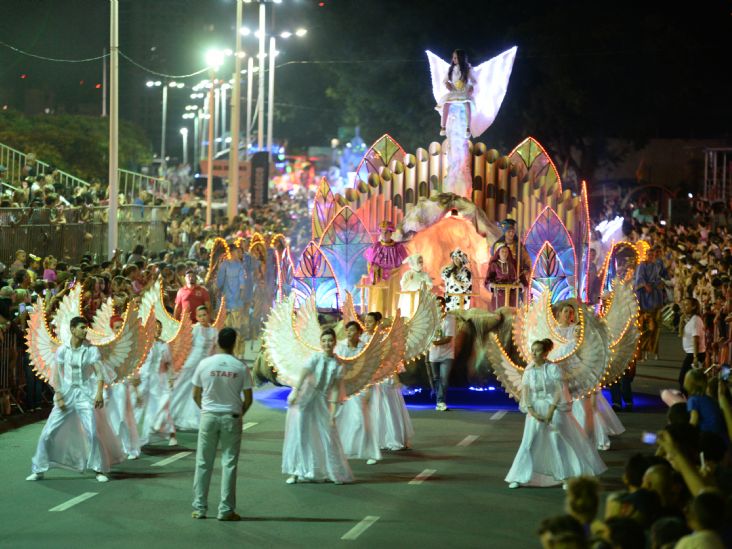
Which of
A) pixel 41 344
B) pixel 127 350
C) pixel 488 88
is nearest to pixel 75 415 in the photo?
pixel 127 350

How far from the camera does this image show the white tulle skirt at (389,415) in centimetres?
1495

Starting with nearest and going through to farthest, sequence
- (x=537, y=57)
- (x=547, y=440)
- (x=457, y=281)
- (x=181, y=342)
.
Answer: (x=547, y=440) → (x=181, y=342) → (x=457, y=281) → (x=537, y=57)

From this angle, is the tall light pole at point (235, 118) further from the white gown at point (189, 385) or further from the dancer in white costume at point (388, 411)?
the dancer in white costume at point (388, 411)

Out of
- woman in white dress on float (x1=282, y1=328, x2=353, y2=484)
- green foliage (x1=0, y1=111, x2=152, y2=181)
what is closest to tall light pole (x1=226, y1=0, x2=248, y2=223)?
green foliage (x1=0, y1=111, x2=152, y2=181)

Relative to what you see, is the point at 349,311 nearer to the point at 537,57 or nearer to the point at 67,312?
the point at 67,312

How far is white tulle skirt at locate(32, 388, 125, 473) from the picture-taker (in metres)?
13.0

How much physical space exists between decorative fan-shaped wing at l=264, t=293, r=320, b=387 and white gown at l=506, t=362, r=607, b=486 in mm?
2247

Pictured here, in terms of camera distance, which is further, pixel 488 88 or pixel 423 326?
pixel 488 88

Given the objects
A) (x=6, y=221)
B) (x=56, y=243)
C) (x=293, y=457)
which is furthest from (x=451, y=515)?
(x=56, y=243)

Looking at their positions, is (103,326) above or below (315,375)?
above

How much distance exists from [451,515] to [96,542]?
298 cm

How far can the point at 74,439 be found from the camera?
13070 mm

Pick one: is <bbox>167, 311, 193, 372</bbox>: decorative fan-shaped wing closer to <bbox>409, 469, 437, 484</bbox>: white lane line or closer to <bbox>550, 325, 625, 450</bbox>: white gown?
<bbox>409, 469, 437, 484</bbox>: white lane line

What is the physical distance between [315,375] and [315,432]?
0.52 meters
